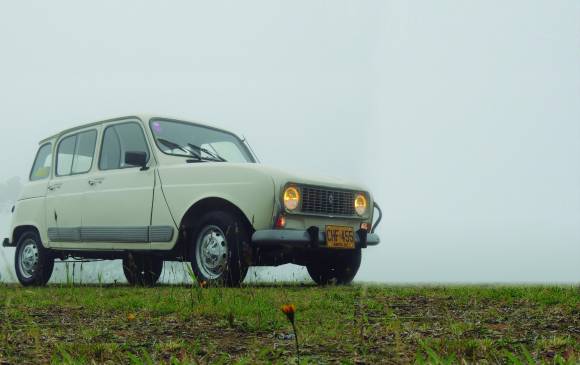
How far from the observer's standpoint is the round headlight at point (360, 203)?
743 cm

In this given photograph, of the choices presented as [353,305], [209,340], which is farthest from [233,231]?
[209,340]

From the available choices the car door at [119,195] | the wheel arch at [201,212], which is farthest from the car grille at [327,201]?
the car door at [119,195]

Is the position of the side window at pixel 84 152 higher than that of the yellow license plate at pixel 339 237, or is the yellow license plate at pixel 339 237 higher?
the side window at pixel 84 152

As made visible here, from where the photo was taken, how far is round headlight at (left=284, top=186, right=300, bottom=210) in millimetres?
6637

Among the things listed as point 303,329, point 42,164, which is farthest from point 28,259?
point 303,329

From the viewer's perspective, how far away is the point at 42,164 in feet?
31.6

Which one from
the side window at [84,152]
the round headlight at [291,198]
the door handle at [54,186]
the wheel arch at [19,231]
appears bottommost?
the wheel arch at [19,231]

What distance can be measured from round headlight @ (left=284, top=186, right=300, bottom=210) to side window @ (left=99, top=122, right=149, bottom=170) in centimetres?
195

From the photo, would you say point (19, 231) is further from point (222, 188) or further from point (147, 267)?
point (222, 188)

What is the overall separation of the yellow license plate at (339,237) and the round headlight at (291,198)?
0.42 meters

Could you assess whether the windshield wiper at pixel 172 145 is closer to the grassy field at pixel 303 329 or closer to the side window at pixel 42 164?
the side window at pixel 42 164

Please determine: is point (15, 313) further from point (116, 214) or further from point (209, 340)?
point (116, 214)

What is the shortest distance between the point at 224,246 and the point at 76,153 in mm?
3238

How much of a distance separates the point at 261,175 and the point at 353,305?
221cm
